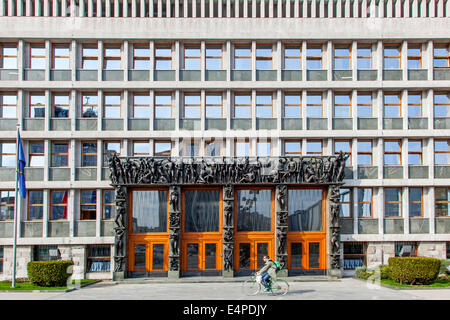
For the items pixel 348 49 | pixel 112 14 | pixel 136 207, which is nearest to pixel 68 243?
pixel 136 207


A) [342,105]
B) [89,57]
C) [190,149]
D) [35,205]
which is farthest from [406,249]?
[89,57]

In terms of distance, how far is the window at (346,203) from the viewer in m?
29.7

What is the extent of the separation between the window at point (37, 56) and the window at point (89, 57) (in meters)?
Answer: 2.66

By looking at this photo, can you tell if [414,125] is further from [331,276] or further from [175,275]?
[175,275]

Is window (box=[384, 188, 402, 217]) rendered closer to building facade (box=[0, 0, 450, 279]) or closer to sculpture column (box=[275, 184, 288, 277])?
building facade (box=[0, 0, 450, 279])

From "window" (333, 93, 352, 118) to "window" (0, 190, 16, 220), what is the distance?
21.9 meters

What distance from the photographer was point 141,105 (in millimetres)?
30172

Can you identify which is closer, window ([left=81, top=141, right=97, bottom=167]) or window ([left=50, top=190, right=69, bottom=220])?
window ([left=50, top=190, right=69, bottom=220])

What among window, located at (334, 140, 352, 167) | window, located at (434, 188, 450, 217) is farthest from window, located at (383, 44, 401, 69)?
window, located at (434, 188, 450, 217)

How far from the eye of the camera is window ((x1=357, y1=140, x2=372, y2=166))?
30141mm

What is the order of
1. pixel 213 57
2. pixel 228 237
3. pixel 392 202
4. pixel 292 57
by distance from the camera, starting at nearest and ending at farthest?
pixel 228 237 < pixel 392 202 < pixel 213 57 < pixel 292 57

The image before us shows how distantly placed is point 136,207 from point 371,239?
15.2 metres

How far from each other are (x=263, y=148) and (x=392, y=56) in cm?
1087

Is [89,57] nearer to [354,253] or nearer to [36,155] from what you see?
[36,155]
